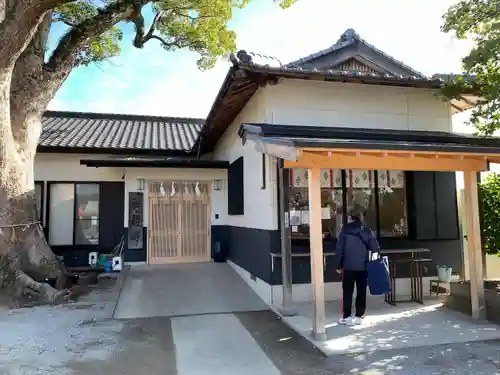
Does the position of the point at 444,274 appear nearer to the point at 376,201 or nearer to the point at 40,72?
the point at 376,201

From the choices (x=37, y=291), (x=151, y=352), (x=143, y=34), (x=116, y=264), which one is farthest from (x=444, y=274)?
(x=143, y=34)

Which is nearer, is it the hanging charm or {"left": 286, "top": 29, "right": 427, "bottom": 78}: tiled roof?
{"left": 286, "top": 29, "right": 427, "bottom": 78}: tiled roof

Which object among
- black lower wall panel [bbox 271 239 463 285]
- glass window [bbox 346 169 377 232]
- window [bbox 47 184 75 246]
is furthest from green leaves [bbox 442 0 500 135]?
window [bbox 47 184 75 246]

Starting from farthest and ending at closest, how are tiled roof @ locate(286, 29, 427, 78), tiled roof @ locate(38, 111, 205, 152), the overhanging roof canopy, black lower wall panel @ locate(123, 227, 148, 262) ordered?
tiled roof @ locate(38, 111, 205, 152) < black lower wall panel @ locate(123, 227, 148, 262) < tiled roof @ locate(286, 29, 427, 78) < the overhanging roof canopy

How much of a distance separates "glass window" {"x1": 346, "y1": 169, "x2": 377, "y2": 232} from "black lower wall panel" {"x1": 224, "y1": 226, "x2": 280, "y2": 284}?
1834 mm

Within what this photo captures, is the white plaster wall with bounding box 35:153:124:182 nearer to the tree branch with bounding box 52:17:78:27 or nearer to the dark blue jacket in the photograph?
the tree branch with bounding box 52:17:78:27

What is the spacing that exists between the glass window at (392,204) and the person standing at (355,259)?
88.0 inches

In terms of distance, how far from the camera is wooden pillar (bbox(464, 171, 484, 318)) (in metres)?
5.82

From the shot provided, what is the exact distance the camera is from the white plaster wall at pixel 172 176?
1155cm

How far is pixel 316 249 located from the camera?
5074mm

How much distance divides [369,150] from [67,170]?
10.3m

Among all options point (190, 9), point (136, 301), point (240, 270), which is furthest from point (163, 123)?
point (136, 301)

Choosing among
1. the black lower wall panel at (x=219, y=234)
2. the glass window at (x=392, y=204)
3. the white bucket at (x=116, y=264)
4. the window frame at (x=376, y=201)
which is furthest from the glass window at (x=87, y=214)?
the glass window at (x=392, y=204)

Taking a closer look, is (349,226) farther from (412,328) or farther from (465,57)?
(465,57)
